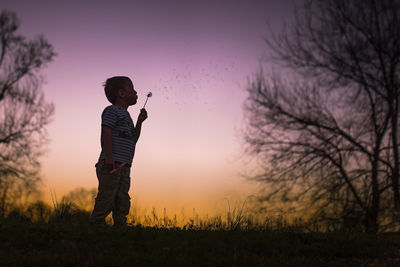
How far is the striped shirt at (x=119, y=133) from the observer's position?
5758 mm

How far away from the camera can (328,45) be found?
40.7ft

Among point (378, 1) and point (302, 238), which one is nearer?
point (302, 238)

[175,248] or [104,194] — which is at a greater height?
[104,194]

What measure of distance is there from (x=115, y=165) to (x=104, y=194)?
1.58 feet

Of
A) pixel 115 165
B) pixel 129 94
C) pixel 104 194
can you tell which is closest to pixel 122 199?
pixel 104 194

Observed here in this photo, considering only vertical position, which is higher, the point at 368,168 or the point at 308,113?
the point at 308,113

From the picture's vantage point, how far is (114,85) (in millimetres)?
6246

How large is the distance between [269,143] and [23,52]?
1032cm

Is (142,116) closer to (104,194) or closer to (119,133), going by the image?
(119,133)

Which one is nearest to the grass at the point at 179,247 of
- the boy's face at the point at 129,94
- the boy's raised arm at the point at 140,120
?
the boy's raised arm at the point at 140,120

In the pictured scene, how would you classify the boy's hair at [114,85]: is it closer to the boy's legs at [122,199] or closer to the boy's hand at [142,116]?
the boy's hand at [142,116]

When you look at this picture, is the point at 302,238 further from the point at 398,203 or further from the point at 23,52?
the point at 23,52

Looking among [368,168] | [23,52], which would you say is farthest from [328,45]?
[23,52]

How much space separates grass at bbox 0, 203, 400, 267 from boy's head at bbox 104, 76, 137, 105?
210 cm
